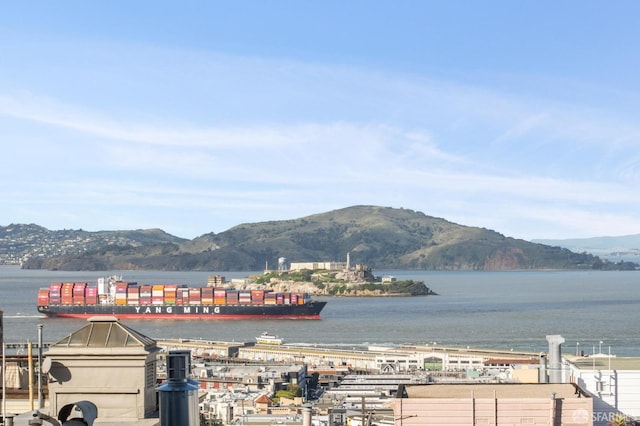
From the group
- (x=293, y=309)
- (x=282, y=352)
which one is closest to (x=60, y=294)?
(x=293, y=309)

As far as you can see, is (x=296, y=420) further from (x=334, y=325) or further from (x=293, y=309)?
(x=293, y=309)

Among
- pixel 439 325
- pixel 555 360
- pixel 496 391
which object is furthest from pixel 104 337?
pixel 439 325

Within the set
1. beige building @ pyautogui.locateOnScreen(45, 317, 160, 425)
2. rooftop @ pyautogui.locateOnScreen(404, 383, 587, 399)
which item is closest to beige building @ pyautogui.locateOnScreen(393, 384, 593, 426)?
rooftop @ pyautogui.locateOnScreen(404, 383, 587, 399)

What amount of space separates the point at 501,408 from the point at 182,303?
66.5m

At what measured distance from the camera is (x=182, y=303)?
72.6 m

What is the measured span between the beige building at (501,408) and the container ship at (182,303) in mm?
64506

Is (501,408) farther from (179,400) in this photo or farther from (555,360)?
(179,400)

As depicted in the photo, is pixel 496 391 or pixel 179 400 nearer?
pixel 179 400

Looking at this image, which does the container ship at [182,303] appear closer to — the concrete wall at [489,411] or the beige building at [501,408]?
the beige building at [501,408]

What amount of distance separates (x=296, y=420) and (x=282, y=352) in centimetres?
2334

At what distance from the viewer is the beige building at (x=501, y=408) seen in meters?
7.29

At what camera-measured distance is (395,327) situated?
199ft

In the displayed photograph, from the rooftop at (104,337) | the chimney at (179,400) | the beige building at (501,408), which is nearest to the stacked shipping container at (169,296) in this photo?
the beige building at (501,408)

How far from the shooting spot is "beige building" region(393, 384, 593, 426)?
287 inches
